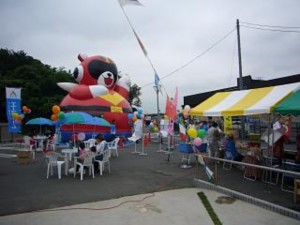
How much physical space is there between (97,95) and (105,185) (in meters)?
12.5

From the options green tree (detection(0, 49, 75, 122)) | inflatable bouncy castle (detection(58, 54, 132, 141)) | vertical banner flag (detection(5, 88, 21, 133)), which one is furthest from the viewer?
green tree (detection(0, 49, 75, 122))

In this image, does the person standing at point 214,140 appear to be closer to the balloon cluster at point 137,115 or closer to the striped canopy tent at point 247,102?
the striped canopy tent at point 247,102

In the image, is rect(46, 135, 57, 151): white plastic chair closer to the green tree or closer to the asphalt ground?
the asphalt ground

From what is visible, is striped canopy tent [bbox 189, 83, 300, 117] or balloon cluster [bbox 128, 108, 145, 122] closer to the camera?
striped canopy tent [bbox 189, 83, 300, 117]

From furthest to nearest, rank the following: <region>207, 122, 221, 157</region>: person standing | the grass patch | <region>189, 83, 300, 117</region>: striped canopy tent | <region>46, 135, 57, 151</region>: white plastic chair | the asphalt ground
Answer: <region>46, 135, 57, 151</region>: white plastic chair
<region>207, 122, 221, 157</region>: person standing
<region>189, 83, 300, 117</region>: striped canopy tent
the asphalt ground
the grass patch

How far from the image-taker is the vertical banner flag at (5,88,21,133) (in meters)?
22.3

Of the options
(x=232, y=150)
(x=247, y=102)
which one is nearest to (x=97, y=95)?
(x=232, y=150)

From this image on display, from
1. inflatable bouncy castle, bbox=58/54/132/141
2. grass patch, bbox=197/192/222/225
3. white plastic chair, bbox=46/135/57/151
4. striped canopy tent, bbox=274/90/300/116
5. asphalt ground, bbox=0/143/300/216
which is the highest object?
inflatable bouncy castle, bbox=58/54/132/141

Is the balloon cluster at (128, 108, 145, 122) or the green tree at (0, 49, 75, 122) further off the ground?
the green tree at (0, 49, 75, 122)

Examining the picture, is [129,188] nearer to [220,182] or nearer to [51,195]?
[51,195]

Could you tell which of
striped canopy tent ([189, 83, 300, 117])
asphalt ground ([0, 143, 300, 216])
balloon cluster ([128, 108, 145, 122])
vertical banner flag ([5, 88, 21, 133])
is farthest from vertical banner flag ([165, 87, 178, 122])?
vertical banner flag ([5, 88, 21, 133])

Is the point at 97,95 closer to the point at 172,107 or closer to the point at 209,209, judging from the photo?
the point at 172,107

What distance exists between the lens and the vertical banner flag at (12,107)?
22.3 meters

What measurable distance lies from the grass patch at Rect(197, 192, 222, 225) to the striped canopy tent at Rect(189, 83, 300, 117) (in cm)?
279
